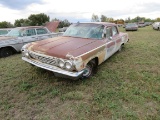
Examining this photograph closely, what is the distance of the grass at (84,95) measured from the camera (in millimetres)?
2971

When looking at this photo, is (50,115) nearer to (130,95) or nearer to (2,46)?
(130,95)

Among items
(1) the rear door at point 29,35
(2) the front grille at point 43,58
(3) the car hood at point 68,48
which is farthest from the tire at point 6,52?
(2) the front grille at point 43,58

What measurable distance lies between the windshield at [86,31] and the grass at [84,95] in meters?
1.21

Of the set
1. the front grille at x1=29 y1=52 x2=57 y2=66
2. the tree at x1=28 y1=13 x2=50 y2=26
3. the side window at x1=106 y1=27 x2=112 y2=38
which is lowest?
the front grille at x1=29 y1=52 x2=57 y2=66

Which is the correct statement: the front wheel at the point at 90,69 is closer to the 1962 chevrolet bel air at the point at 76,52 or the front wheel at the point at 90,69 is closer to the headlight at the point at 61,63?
the 1962 chevrolet bel air at the point at 76,52

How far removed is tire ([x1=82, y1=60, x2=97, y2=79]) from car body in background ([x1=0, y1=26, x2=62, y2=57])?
173 inches

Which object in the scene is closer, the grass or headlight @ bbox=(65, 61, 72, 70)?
the grass

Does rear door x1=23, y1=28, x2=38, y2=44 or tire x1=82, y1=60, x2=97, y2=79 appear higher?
rear door x1=23, y1=28, x2=38, y2=44

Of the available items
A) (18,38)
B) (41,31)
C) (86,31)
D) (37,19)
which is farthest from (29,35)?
(37,19)

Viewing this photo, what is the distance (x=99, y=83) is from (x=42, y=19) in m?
49.3

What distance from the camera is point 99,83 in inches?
163

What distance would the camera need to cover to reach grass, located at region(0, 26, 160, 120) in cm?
297

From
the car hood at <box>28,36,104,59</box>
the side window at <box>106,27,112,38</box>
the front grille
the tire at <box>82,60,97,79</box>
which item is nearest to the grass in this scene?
the tire at <box>82,60,97,79</box>

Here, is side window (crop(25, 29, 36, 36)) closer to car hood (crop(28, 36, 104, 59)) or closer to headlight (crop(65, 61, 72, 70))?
car hood (crop(28, 36, 104, 59))
